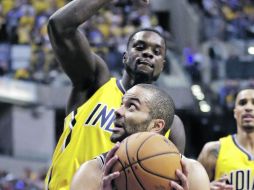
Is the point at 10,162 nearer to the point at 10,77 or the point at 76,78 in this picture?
the point at 10,77

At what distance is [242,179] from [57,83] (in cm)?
1016

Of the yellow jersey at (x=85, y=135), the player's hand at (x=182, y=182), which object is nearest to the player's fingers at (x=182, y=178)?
the player's hand at (x=182, y=182)

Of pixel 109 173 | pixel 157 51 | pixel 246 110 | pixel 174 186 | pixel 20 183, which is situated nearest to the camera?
pixel 174 186

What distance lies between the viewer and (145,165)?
4258mm

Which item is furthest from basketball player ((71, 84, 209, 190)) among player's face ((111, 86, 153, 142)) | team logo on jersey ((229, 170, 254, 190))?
team logo on jersey ((229, 170, 254, 190))

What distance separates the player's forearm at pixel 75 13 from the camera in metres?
5.75

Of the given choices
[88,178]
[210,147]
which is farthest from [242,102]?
[88,178]

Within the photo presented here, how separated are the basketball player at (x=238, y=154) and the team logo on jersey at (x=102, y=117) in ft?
6.20

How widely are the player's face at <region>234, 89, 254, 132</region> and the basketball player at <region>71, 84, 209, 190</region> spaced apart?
3.00m

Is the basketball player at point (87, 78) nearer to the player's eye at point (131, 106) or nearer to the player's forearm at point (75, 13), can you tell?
the player's forearm at point (75, 13)

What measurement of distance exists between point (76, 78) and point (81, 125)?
329mm

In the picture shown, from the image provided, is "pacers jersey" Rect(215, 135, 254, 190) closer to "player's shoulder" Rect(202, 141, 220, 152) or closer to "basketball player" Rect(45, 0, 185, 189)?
"player's shoulder" Rect(202, 141, 220, 152)

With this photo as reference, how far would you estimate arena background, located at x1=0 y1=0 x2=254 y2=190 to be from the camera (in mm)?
16734

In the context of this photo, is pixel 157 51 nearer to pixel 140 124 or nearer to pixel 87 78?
pixel 87 78
